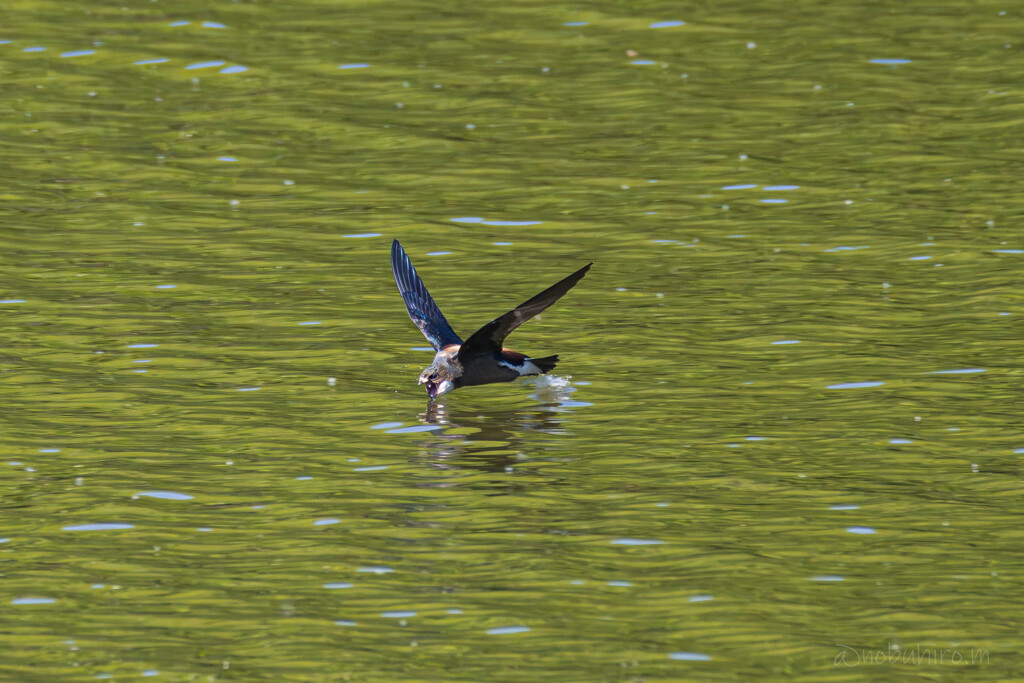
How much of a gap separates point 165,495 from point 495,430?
2.74 m

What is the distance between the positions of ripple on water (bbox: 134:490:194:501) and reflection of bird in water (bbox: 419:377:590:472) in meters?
1.77

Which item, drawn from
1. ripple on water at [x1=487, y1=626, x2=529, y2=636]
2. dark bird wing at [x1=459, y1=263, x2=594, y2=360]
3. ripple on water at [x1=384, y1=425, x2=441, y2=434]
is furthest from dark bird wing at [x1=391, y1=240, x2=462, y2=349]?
ripple on water at [x1=487, y1=626, x2=529, y2=636]

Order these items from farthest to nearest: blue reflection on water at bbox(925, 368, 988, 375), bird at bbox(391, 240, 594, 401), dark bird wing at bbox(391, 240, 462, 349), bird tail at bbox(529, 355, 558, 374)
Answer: dark bird wing at bbox(391, 240, 462, 349), blue reflection on water at bbox(925, 368, 988, 375), bird tail at bbox(529, 355, 558, 374), bird at bbox(391, 240, 594, 401)

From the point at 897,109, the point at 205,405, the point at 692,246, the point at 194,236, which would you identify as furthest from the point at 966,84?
the point at 205,405

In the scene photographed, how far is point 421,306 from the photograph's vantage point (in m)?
14.0

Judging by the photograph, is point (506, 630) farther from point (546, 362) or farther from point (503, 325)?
point (546, 362)

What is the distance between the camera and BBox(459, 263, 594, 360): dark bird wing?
39.6 ft

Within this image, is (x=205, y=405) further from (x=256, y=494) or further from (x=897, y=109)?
(x=897, y=109)

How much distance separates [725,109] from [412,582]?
45.4ft

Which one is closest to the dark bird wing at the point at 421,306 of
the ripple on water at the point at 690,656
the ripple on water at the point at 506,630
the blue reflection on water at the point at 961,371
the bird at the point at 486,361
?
the bird at the point at 486,361

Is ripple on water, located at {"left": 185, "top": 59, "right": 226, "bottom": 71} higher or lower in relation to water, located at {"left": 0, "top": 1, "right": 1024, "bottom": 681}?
higher

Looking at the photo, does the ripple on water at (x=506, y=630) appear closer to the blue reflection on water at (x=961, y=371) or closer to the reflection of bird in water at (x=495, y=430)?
the reflection of bird in water at (x=495, y=430)

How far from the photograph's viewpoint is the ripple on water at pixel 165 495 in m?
10.6

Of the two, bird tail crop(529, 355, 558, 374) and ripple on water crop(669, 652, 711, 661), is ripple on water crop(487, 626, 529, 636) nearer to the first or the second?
ripple on water crop(669, 652, 711, 661)
